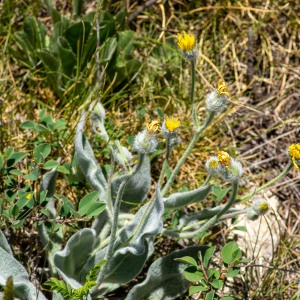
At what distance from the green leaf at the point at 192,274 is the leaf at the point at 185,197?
278 millimetres

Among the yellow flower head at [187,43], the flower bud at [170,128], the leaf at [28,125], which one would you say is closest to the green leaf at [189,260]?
the flower bud at [170,128]

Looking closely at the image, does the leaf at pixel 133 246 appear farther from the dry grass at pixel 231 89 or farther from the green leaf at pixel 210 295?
Answer: the dry grass at pixel 231 89

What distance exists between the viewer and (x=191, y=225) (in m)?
2.73

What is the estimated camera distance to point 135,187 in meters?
2.91

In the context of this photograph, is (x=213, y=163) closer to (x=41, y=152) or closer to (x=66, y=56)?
(x=41, y=152)

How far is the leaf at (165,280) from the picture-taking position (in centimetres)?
279

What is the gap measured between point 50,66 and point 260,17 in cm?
153

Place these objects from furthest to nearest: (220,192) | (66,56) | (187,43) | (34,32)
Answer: (34,32) → (66,56) → (220,192) → (187,43)

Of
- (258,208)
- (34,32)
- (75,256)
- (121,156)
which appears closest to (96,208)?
(75,256)

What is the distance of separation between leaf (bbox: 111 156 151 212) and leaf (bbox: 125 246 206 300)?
0.32 meters

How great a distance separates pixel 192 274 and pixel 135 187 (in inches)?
20.4

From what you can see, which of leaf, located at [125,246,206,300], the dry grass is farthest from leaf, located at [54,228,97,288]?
the dry grass

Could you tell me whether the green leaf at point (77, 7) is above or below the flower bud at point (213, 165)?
above

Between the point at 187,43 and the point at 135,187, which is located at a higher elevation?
the point at 187,43
